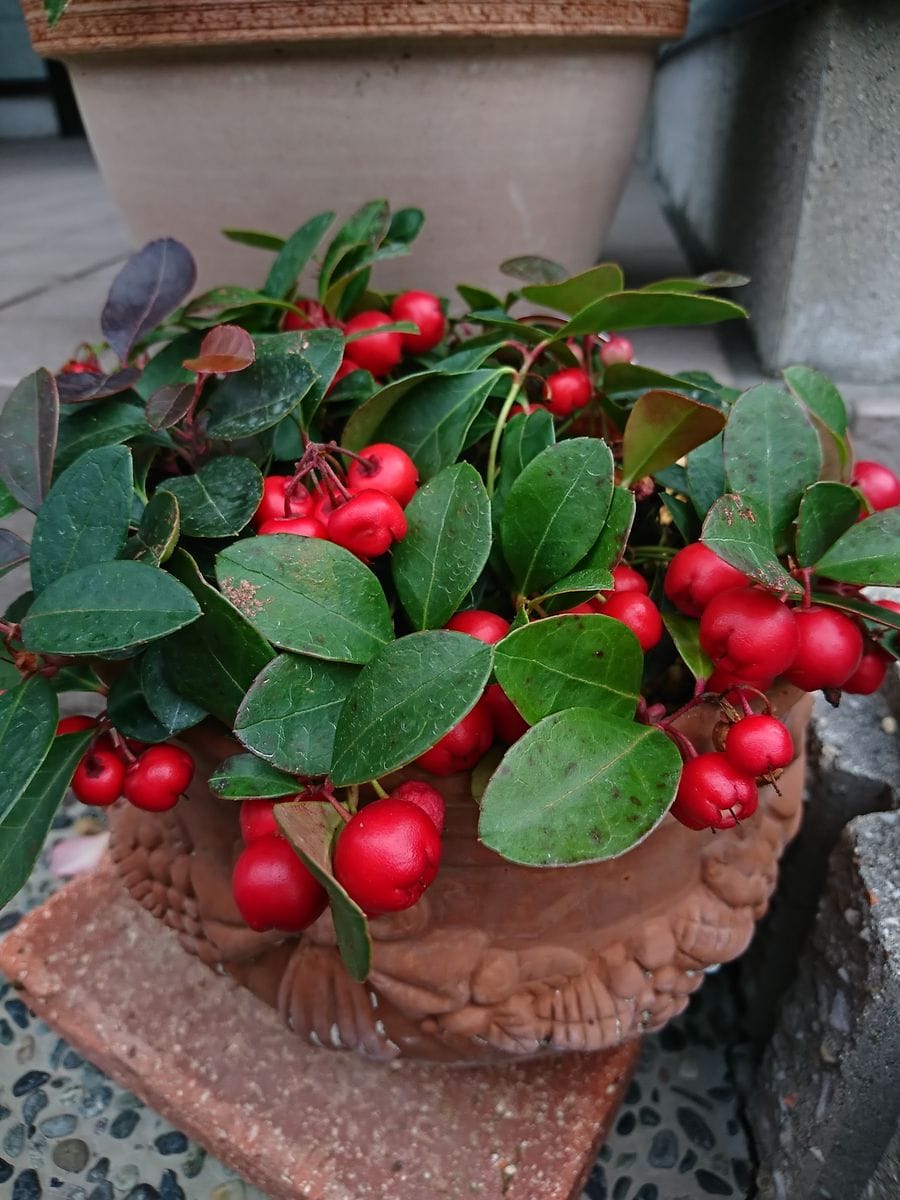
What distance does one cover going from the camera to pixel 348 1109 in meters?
0.61

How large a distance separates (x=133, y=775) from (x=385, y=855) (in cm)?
15

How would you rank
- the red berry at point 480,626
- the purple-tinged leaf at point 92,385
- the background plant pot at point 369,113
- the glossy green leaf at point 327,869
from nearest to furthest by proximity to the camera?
1. the glossy green leaf at point 327,869
2. the red berry at point 480,626
3. the purple-tinged leaf at point 92,385
4. the background plant pot at point 369,113

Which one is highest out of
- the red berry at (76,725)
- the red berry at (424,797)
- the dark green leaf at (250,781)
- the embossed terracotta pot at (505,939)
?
the dark green leaf at (250,781)

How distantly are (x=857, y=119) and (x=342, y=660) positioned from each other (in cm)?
74

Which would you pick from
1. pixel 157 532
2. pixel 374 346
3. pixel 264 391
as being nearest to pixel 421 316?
pixel 374 346

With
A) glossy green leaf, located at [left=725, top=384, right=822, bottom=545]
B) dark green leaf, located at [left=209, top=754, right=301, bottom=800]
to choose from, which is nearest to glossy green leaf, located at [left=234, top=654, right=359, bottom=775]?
dark green leaf, located at [left=209, top=754, right=301, bottom=800]

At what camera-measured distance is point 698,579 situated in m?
0.42

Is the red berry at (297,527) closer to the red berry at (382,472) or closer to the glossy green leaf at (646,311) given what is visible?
the red berry at (382,472)

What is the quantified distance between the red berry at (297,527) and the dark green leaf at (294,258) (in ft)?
0.83

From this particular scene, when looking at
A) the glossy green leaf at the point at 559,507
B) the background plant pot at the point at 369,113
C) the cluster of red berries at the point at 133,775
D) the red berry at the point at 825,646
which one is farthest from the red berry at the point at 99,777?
the background plant pot at the point at 369,113

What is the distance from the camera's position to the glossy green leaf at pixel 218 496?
431mm

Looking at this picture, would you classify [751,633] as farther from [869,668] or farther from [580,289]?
[580,289]

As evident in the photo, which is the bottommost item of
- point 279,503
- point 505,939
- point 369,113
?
point 505,939

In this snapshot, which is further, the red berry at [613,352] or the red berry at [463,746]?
the red berry at [613,352]
